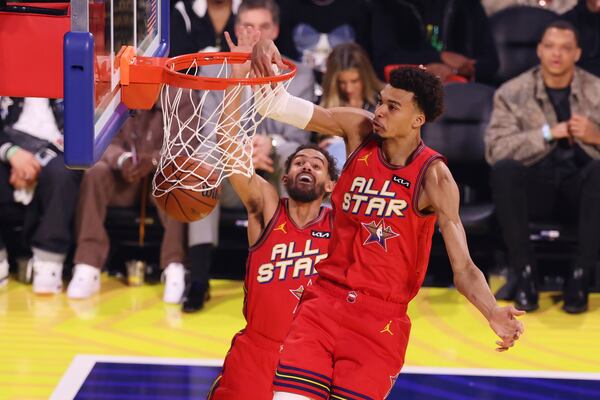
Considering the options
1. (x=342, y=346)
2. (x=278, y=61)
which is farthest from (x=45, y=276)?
(x=342, y=346)

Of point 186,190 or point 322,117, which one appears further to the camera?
point 186,190

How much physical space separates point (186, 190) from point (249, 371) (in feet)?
2.86

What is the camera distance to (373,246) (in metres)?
4.47

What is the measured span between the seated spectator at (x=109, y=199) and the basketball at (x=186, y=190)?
2536 millimetres

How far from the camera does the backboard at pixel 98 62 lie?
3738mm

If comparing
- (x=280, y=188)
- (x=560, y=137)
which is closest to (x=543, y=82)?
(x=560, y=137)

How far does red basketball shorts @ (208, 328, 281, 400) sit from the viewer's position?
5117mm

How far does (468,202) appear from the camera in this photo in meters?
8.18

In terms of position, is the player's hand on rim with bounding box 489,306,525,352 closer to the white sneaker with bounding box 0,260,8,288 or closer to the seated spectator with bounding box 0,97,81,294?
the seated spectator with bounding box 0,97,81,294

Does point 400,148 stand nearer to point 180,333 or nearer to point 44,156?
point 180,333

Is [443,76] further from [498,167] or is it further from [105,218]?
[105,218]

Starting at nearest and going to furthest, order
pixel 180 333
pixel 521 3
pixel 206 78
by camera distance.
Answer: pixel 206 78, pixel 180 333, pixel 521 3

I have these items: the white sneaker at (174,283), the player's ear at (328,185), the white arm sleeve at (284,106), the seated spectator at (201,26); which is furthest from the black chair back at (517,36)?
the white arm sleeve at (284,106)

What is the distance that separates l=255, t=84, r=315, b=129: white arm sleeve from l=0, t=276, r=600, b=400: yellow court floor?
87.1 inches
